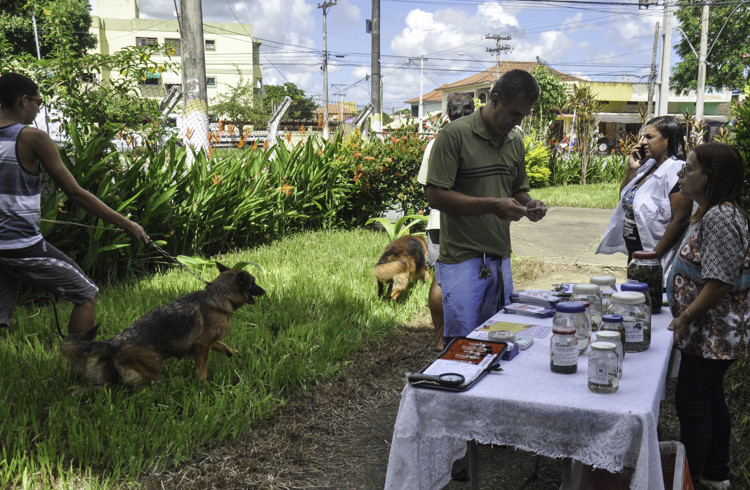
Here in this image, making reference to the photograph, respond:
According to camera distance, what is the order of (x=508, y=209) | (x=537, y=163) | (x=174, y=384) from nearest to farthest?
(x=508, y=209)
(x=174, y=384)
(x=537, y=163)

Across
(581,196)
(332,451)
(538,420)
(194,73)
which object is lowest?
(332,451)

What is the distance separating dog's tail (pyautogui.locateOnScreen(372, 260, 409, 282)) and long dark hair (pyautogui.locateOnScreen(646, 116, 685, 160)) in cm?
273

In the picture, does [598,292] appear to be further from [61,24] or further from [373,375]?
[61,24]

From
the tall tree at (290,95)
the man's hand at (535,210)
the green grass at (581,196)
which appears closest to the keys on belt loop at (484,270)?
the man's hand at (535,210)

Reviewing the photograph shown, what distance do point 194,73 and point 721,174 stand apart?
7.92 m

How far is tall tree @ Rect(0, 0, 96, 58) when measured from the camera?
286 inches

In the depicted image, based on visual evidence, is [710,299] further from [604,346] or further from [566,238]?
[566,238]

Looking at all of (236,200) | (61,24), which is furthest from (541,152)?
(61,24)

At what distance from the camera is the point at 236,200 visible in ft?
27.5

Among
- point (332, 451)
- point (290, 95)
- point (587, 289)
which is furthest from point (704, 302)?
point (290, 95)

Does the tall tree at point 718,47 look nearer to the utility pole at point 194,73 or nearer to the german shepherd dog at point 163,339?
the utility pole at point 194,73

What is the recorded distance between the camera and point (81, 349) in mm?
3715

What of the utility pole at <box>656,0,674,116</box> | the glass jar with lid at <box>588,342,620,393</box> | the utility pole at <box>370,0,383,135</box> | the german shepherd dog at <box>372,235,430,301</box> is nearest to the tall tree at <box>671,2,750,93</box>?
the utility pole at <box>656,0,674,116</box>

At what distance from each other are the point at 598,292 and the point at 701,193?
0.69 meters
